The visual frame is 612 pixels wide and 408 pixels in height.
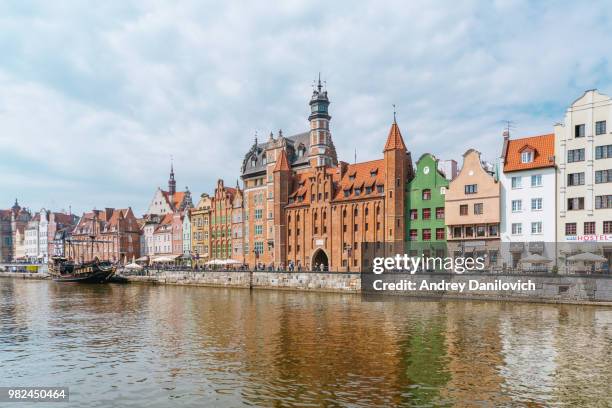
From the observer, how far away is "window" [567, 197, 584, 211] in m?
58.3

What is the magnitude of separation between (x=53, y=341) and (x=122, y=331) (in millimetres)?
5326

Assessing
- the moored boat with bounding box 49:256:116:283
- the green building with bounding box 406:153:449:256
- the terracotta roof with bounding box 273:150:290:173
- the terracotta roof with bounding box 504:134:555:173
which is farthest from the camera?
the moored boat with bounding box 49:256:116:283

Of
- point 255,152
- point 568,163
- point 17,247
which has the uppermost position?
point 255,152

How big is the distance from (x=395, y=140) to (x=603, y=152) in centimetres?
2760

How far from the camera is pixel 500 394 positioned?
67.9 feet

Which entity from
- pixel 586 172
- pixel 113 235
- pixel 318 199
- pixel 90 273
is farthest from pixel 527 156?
pixel 113 235

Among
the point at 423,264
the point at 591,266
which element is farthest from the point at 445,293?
the point at 591,266

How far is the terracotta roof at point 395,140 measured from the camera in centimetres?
7344

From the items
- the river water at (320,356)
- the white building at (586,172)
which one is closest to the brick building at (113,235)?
the river water at (320,356)

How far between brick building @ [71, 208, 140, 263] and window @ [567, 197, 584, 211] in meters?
112

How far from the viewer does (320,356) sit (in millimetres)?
27469

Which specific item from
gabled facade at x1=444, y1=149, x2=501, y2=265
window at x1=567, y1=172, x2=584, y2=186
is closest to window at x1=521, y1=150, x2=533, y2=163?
gabled facade at x1=444, y1=149, x2=501, y2=265

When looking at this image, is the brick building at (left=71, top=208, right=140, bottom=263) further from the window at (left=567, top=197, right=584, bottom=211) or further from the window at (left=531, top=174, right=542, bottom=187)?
the window at (left=567, top=197, right=584, bottom=211)

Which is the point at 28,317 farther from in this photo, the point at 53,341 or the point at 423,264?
the point at 423,264
